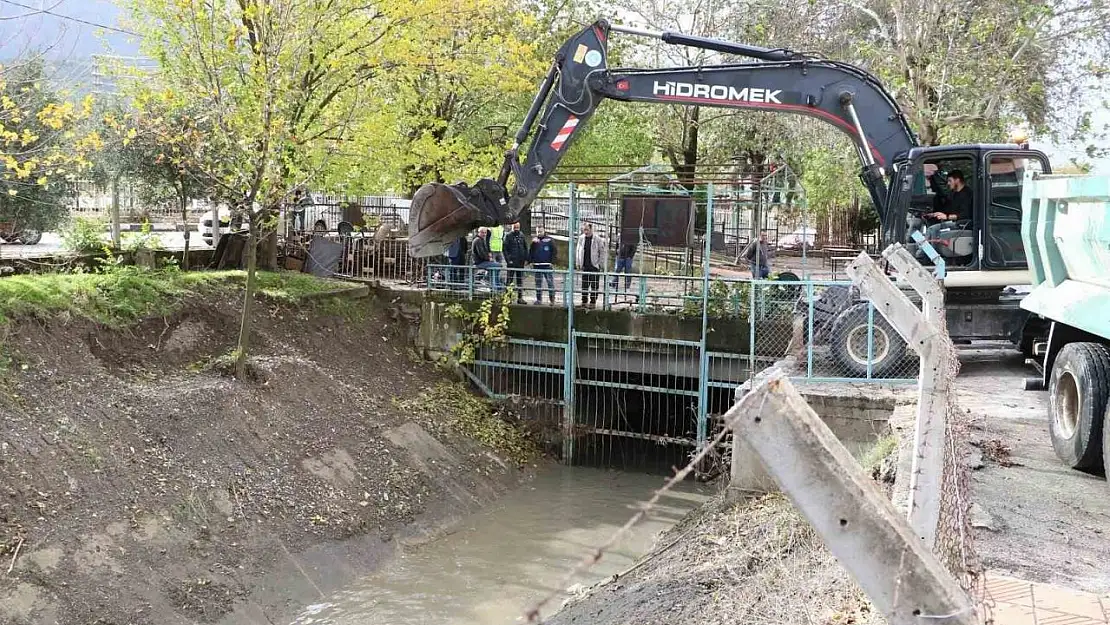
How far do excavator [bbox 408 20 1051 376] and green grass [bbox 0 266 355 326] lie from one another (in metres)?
3.50

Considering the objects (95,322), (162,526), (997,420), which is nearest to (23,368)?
(95,322)

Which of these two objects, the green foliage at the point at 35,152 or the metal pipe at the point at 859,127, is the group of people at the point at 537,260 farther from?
the green foliage at the point at 35,152

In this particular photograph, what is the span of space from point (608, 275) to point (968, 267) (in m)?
5.63

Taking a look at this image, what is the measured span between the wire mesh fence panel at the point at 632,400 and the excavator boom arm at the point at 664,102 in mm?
3504

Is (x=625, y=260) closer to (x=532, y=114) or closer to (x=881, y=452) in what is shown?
(x=532, y=114)

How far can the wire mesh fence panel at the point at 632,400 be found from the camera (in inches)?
609

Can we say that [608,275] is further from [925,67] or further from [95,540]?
[925,67]

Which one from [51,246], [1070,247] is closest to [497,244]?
[51,246]

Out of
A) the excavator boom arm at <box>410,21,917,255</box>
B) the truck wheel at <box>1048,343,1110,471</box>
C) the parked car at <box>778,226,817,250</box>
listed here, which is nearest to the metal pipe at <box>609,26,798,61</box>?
the excavator boom arm at <box>410,21,917,255</box>

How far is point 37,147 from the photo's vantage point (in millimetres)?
11117

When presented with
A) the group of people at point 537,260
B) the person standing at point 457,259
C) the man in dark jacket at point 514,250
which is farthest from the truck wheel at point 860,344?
the person standing at point 457,259

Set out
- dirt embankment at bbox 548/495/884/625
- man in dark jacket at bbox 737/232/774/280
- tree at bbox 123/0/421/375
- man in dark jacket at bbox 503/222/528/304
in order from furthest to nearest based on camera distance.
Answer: man in dark jacket at bbox 503/222/528/304 < man in dark jacket at bbox 737/232/774/280 < tree at bbox 123/0/421/375 < dirt embankment at bbox 548/495/884/625

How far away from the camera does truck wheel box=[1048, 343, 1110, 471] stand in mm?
7476

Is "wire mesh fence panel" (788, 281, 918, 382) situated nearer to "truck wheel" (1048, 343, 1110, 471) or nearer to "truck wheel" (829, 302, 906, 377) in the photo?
"truck wheel" (829, 302, 906, 377)
